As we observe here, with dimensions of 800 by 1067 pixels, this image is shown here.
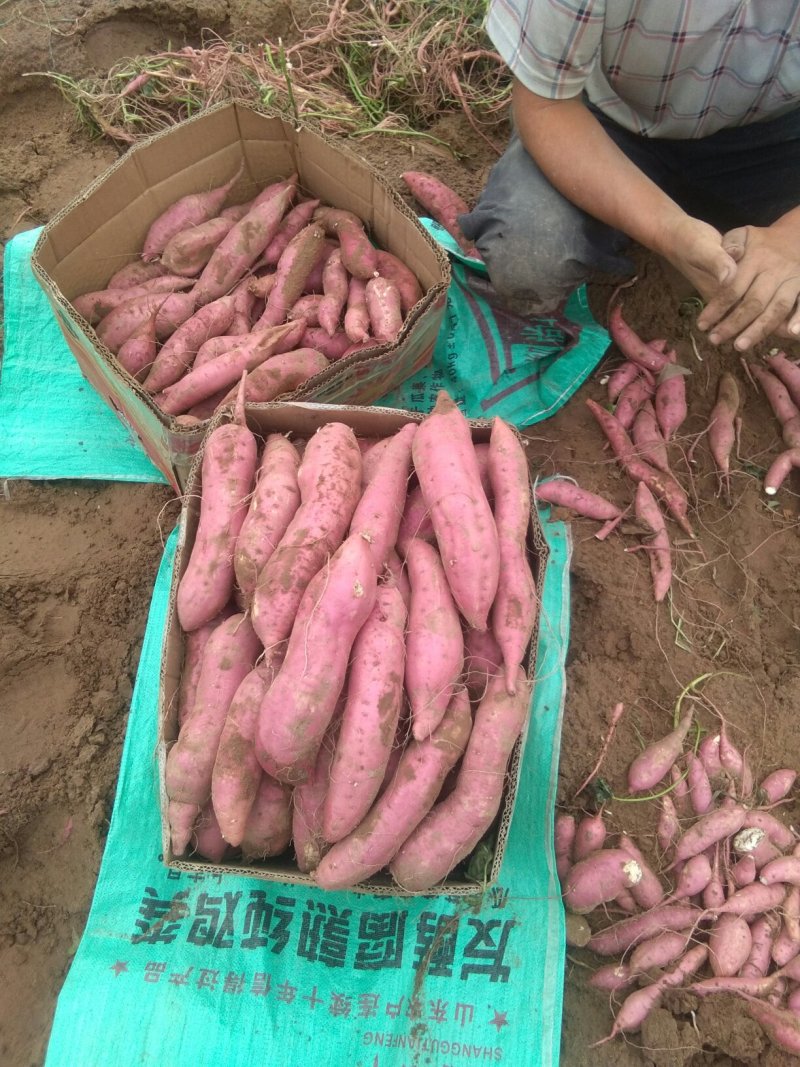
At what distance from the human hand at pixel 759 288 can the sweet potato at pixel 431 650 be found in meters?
1.09

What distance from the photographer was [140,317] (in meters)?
2.45

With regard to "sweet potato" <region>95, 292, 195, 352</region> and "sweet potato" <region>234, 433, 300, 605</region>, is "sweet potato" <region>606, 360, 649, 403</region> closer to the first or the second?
"sweet potato" <region>234, 433, 300, 605</region>

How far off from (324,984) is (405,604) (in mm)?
1014

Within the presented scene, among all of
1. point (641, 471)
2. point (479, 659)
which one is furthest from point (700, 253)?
point (479, 659)

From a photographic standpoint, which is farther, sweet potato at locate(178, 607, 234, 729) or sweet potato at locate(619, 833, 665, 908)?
sweet potato at locate(619, 833, 665, 908)

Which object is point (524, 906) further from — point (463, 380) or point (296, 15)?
point (296, 15)

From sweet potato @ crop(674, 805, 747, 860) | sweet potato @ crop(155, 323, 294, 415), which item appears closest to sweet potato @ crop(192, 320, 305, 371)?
sweet potato @ crop(155, 323, 294, 415)

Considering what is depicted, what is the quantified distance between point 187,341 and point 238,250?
1.47 ft

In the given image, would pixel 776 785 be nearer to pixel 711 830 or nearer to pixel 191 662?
pixel 711 830

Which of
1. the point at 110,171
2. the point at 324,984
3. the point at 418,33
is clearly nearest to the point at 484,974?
the point at 324,984

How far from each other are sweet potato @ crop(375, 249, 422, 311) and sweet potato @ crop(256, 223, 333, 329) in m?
0.26

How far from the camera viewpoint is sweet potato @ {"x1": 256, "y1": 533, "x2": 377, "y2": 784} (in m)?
1.44

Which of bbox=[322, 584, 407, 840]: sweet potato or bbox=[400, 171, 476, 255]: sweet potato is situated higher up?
bbox=[400, 171, 476, 255]: sweet potato

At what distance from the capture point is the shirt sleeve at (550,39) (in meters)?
1.84
